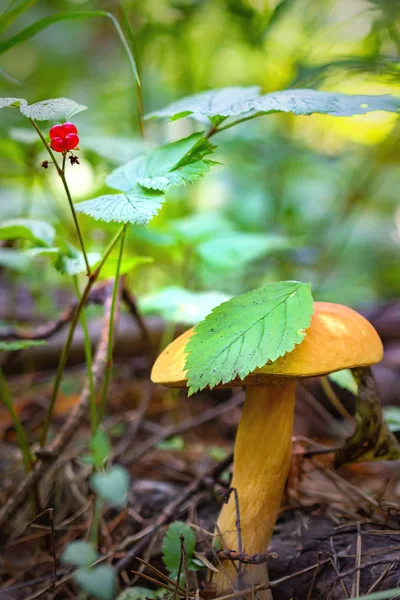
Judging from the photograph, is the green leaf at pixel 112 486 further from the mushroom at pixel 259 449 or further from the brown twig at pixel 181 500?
the brown twig at pixel 181 500

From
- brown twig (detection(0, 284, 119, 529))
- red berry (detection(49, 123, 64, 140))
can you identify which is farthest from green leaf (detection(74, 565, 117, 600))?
red berry (detection(49, 123, 64, 140))

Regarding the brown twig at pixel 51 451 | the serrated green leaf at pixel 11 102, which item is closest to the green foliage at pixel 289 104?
the serrated green leaf at pixel 11 102

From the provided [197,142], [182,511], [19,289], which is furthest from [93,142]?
[19,289]

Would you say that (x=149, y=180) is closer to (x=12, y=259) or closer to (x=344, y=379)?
(x=344, y=379)

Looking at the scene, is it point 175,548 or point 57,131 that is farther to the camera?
point 175,548

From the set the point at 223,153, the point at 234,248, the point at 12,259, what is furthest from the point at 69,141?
the point at 223,153

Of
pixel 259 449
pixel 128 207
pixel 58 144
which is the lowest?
pixel 259 449

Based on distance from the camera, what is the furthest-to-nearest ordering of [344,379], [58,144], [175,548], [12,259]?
[12,259]
[344,379]
[175,548]
[58,144]

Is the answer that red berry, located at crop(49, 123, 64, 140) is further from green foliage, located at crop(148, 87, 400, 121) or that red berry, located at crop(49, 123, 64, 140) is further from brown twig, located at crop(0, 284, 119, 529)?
brown twig, located at crop(0, 284, 119, 529)
